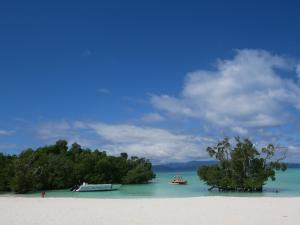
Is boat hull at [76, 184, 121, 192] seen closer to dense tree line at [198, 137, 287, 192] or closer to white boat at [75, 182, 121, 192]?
white boat at [75, 182, 121, 192]

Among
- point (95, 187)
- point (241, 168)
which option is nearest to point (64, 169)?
point (95, 187)

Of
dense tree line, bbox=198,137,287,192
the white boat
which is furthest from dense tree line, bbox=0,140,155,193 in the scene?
dense tree line, bbox=198,137,287,192

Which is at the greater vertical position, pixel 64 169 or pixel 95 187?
pixel 64 169

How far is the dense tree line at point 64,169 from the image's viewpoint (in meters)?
48.3

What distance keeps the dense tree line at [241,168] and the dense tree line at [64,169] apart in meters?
21.6

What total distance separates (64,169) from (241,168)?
83.0 ft

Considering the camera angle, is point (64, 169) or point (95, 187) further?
point (64, 169)

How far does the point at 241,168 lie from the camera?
4288 centimetres

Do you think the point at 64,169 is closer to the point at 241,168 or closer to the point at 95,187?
the point at 95,187

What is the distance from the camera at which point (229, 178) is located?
43.1 m

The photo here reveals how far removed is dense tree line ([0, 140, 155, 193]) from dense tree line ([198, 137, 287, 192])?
21.6 m

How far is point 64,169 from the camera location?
182 feet

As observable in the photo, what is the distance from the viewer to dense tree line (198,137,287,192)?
41375 millimetres

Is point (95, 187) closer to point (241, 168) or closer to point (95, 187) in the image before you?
point (95, 187)
